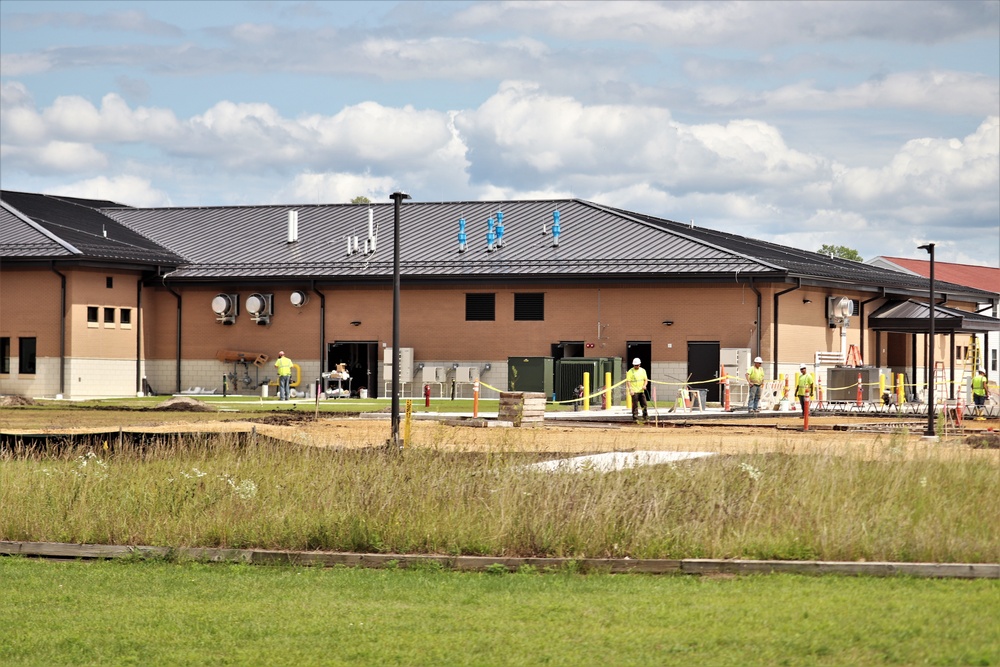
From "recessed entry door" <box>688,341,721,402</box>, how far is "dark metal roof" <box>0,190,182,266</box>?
2043cm

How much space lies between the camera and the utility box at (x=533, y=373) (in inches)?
1815

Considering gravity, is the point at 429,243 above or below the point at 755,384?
above

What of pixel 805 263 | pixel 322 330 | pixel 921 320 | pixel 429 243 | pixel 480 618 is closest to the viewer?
pixel 480 618

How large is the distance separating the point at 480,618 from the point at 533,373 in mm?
35401

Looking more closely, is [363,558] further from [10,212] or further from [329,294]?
[10,212]

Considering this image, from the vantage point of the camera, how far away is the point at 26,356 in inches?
1983

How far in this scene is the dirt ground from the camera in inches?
956

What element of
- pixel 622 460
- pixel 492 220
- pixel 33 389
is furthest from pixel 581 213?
pixel 622 460

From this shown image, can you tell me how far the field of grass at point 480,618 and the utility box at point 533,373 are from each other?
33.2 m

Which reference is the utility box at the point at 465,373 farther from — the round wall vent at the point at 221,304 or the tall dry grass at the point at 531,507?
the tall dry grass at the point at 531,507

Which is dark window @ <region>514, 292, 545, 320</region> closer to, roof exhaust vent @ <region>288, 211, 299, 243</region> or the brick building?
the brick building

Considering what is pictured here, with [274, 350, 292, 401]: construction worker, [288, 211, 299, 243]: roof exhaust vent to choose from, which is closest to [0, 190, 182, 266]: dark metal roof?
[288, 211, 299, 243]: roof exhaust vent

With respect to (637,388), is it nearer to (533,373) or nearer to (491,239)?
(533,373)

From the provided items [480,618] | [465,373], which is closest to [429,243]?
[465,373]
